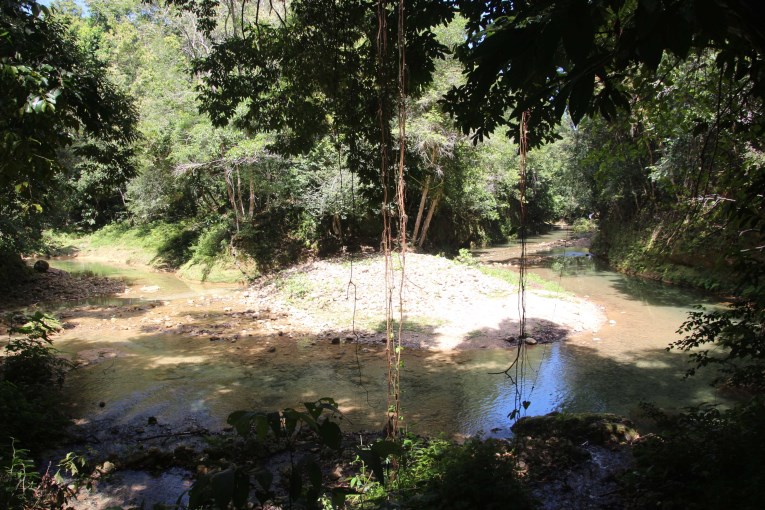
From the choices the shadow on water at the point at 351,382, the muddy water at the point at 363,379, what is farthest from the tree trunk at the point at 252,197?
the shadow on water at the point at 351,382

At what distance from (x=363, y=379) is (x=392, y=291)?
4.03 meters

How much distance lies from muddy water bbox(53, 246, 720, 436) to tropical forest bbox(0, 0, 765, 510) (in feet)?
0.23

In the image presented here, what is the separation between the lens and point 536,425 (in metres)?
5.49

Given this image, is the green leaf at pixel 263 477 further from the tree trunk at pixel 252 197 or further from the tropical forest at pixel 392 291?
the tree trunk at pixel 252 197

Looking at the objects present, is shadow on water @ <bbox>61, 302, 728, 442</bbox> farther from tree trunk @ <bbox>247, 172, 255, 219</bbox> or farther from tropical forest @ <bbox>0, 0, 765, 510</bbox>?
tree trunk @ <bbox>247, 172, 255, 219</bbox>

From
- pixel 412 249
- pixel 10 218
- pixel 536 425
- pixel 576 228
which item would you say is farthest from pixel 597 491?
pixel 576 228

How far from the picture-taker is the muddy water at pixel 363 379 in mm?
6609

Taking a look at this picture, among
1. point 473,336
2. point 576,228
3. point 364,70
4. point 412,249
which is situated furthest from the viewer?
point 576,228

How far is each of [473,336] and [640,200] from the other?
13.2 metres

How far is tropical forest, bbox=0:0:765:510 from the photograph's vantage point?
8.92 ft

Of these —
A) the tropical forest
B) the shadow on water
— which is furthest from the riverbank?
the shadow on water

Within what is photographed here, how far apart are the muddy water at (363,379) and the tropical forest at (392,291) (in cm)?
7

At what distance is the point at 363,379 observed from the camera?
802cm

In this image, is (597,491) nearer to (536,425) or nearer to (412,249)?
(536,425)
